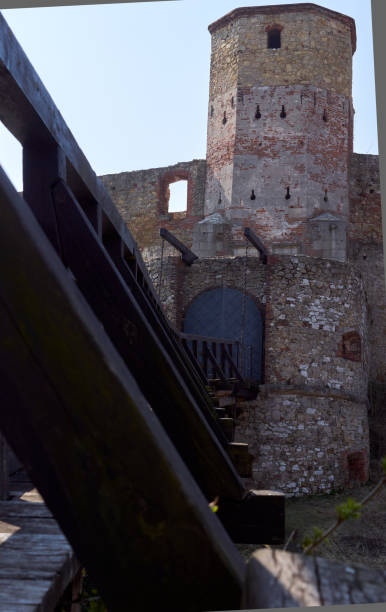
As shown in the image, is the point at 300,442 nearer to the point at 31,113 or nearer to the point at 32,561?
the point at 32,561

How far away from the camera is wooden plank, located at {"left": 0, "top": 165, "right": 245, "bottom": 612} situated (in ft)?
2.72

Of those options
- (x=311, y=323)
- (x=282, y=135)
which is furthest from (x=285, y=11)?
(x=311, y=323)

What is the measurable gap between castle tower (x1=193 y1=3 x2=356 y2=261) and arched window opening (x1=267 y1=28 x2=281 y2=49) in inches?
1.1

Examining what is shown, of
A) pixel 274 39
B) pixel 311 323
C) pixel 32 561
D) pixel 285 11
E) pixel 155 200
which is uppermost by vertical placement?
pixel 285 11

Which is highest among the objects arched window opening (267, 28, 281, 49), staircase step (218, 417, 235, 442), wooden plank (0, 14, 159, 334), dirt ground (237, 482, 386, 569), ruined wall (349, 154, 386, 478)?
arched window opening (267, 28, 281, 49)

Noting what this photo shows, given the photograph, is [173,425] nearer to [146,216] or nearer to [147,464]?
[147,464]

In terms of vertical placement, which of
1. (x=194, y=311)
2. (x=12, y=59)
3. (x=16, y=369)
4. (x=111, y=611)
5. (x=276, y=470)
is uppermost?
(x=194, y=311)

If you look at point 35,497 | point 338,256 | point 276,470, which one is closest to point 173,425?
point 35,497

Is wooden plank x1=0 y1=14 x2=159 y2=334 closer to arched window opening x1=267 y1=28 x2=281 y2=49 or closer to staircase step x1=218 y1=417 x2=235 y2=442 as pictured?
staircase step x1=218 y1=417 x2=235 y2=442

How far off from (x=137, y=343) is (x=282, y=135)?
48.1 ft

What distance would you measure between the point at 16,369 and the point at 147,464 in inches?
9.5

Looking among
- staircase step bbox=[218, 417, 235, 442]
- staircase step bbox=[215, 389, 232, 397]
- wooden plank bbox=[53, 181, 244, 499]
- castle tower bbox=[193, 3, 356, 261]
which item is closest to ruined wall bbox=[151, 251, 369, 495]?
staircase step bbox=[215, 389, 232, 397]

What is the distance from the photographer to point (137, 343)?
187cm

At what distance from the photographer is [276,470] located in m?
11.0
